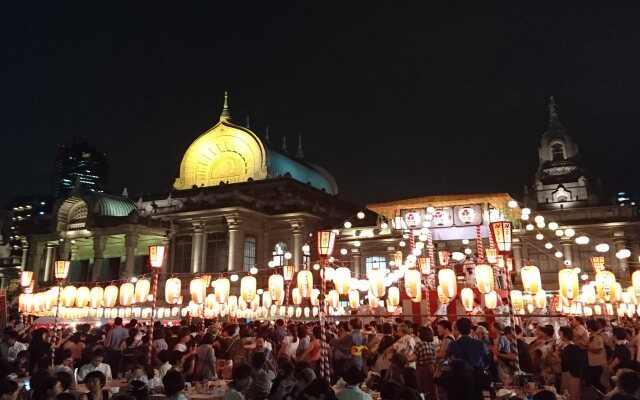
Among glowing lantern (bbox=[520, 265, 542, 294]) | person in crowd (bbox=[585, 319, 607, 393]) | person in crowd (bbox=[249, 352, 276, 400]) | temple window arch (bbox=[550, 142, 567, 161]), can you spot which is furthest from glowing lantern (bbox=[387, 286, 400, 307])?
temple window arch (bbox=[550, 142, 567, 161])

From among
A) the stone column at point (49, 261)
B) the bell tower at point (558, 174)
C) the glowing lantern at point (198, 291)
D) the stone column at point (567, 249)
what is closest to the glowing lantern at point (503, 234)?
the glowing lantern at point (198, 291)

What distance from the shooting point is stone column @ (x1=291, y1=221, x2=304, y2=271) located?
3925 cm

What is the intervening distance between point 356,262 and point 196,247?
1321 cm

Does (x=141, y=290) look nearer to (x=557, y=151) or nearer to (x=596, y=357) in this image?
Answer: (x=596, y=357)

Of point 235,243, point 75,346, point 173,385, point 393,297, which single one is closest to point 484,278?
point 393,297

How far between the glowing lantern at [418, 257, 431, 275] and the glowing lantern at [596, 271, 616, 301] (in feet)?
26.3

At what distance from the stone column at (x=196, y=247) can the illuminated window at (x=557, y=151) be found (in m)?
36.8

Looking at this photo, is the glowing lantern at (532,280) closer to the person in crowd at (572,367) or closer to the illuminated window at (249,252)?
the person in crowd at (572,367)

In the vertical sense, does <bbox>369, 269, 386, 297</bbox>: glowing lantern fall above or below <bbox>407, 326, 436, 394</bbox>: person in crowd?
above

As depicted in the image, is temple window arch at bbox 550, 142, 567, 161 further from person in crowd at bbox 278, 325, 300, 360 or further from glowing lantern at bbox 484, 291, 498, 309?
person in crowd at bbox 278, 325, 300, 360

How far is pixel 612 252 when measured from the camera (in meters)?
35.2

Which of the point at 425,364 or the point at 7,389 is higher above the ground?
the point at 7,389

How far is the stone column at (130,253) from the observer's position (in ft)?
128

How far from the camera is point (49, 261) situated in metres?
46.0
